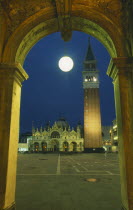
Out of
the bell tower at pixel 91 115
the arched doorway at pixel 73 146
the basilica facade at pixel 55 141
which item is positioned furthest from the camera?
the arched doorway at pixel 73 146

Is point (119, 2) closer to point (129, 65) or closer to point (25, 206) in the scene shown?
point (129, 65)

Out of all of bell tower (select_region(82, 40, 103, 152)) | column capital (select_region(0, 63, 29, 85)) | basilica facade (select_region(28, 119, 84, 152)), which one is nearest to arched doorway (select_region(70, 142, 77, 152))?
basilica facade (select_region(28, 119, 84, 152))

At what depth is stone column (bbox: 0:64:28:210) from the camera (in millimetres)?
4371

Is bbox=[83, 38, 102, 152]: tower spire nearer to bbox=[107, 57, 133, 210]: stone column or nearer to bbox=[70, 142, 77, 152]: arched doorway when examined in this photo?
bbox=[70, 142, 77, 152]: arched doorway

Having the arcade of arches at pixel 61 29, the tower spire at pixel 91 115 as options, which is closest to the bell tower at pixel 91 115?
the tower spire at pixel 91 115

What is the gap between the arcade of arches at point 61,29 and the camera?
4441 millimetres

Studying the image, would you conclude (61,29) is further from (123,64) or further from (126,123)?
(126,123)

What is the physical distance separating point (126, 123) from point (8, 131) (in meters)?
3.10

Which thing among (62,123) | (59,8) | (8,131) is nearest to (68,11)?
(59,8)

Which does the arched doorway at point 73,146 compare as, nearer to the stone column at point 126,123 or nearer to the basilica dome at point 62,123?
the basilica dome at point 62,123

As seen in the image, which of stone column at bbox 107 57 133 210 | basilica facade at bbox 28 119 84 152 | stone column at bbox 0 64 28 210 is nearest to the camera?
stone column at bbox 107 57 133 210

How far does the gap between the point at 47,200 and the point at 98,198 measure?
6.08 ft

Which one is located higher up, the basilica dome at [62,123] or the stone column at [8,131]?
the basilica dome at [62,123]

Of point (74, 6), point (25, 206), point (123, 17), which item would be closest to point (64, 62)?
point (74, 6)
